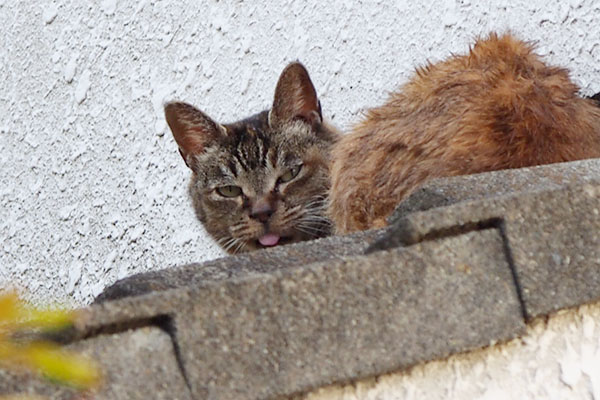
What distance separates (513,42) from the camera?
1.94 metres

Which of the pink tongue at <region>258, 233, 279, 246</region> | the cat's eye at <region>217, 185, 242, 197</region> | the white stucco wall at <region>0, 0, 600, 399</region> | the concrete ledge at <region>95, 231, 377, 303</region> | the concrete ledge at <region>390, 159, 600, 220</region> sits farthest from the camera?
the cat's eye at <region>217, 185, 242, 197</region>

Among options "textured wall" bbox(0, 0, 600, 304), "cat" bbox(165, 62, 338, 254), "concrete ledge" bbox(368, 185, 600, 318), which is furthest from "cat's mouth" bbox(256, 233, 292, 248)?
"concrete ledge" bbox(368, 185, 600, 318)

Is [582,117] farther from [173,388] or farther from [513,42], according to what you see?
[173,388]

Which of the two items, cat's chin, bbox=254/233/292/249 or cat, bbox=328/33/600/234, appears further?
cat's chin, bbox=254/233/292/249

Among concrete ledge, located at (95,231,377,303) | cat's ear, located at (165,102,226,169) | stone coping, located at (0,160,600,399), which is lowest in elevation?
stone coping, located at (0,160,600,399)

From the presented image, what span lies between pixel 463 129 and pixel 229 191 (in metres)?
1.27

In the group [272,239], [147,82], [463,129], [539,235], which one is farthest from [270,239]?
[539,235]

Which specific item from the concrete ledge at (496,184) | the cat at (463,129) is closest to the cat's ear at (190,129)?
the cat at (463,129)

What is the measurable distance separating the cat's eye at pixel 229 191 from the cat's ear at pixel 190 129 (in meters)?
0.11

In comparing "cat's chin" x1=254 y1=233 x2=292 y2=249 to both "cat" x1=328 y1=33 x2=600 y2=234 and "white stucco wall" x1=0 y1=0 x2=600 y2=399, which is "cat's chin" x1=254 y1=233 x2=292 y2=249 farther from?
"cat" x1=328 y1=33 x2=600 y2=234

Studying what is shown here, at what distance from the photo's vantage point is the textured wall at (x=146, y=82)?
7.80 feet

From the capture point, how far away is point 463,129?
1.58 metres

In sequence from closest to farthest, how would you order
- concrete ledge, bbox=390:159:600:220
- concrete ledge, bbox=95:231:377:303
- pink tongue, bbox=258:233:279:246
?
1. concrete ledge, bbox=95:231:377:303
2. concrete ledge, bbox=390:159:600:220
3. pink tongue, bbox=258:233:279:246

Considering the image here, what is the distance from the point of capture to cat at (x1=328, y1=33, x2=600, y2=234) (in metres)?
1.55
